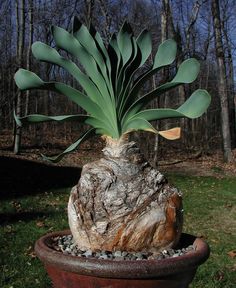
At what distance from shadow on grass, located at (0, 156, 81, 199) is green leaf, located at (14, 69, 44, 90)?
6551 millimetres

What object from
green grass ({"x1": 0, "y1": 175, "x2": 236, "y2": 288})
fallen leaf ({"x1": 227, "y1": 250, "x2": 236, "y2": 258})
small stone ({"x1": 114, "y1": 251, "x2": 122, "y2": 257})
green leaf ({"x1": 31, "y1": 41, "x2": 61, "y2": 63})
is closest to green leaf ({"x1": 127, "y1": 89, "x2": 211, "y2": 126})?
green leaf ({"x1": 31, "y1": 41, "x2": 61, "y2": 63})

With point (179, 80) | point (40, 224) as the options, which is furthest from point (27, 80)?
point (40, 224)

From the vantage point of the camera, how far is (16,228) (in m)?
6.75

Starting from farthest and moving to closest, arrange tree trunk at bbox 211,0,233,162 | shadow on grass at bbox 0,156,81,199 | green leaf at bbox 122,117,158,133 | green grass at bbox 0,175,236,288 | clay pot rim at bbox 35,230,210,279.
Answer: tree trunk at bbox 211,0,233,162 → shadow on grass at bbox 0,156,81,199 → green grass at bbox 0,175,236,288 → green leaf at bbox 122,117,158,133 → clay pot rim at bbox 35,230,210,279

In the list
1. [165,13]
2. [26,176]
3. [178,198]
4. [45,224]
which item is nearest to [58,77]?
[165,13]

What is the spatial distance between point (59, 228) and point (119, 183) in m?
4.42

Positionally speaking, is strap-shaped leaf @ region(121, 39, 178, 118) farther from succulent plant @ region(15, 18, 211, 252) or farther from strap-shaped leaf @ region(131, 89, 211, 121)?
strap-shaped leaf @ region(131, 89, 211, 121)

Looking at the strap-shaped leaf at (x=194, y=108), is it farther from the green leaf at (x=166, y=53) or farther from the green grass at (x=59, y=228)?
the green grass at (x=59, y=228)

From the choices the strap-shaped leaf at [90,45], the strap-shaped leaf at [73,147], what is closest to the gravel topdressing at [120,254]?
the strap-shaped leaf at [73,147]

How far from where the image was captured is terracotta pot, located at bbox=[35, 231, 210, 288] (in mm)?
2299

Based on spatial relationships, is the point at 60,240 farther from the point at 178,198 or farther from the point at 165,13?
the point at 165,13

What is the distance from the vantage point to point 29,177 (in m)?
11.9

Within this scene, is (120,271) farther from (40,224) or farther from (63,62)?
(40,224)

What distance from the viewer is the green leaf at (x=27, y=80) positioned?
8.95 feet
